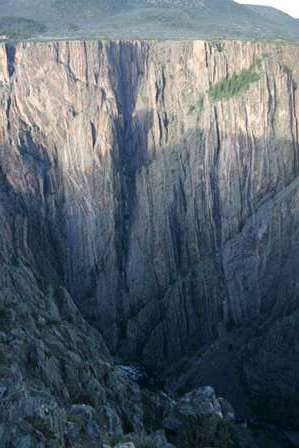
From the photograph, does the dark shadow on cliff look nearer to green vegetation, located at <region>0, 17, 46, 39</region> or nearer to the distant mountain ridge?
the distant mountain ridge

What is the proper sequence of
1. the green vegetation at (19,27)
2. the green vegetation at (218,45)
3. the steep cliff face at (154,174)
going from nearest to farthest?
the steep cliff face at (154,174) → the green vegetation at (218,45) → the green vegetation at (19,27)

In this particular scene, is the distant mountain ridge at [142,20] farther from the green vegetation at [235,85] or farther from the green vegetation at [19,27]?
the green vegetation at [235,85]

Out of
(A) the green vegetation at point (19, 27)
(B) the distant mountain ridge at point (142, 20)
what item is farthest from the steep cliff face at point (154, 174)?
(A) the green vegetation at point (19, 27)

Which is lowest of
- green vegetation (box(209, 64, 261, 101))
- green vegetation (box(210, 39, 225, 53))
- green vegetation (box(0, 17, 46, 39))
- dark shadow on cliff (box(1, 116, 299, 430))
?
dark shadow on cliff (box(1, 116, 299, 430))

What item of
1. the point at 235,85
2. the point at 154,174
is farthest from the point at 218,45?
the point at 154,174

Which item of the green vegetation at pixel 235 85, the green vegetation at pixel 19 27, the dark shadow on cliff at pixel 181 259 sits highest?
the green vegetation at pixel 19 27

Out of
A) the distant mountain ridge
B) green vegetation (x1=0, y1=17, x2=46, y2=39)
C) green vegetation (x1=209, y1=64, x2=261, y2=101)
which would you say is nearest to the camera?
green vegetation (x1=209, y1=64, x2=261, y2=101)

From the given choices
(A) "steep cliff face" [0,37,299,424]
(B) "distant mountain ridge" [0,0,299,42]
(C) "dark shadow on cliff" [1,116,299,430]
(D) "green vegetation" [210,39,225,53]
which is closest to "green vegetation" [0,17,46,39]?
(B) "distant mountain ridge" [0,0,299,42]
